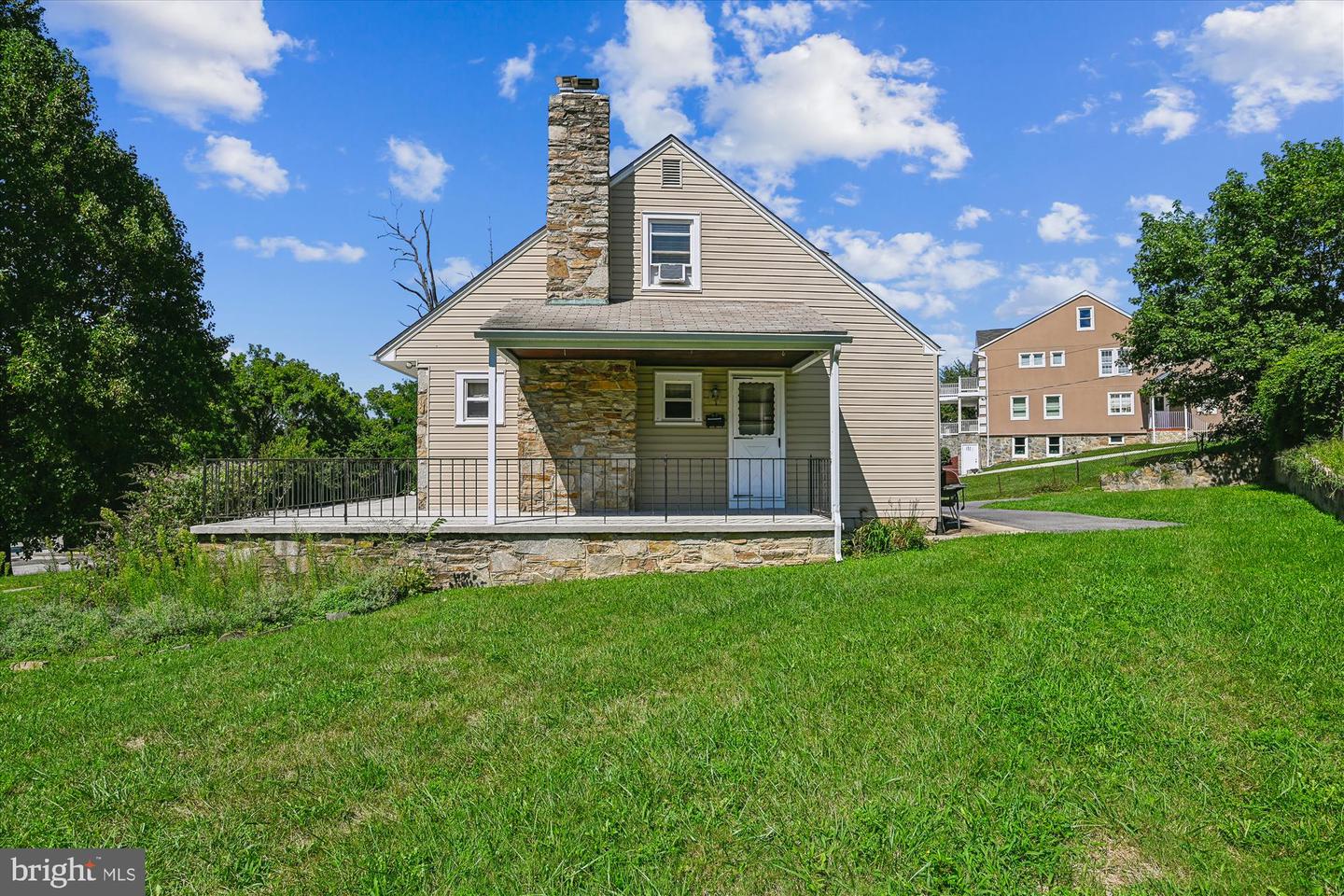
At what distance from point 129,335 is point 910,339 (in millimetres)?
17601

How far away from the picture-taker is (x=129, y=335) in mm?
16750

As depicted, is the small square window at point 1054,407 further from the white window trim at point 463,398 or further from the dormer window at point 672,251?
the white window trim at point 463,398

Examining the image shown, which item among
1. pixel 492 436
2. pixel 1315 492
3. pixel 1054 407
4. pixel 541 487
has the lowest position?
pixel 1315 492

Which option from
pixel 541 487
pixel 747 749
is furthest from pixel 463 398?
pixel 747 749

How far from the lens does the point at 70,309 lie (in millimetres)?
17109

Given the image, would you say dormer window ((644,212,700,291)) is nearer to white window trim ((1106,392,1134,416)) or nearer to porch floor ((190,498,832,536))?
porch floor ((190,498,832,536))

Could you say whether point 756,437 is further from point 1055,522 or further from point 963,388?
point 963,388

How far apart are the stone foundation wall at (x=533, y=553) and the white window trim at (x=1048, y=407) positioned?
3218 cm

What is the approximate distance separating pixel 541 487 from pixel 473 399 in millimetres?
2212

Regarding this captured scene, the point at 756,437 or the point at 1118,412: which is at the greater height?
the point at 1118,412

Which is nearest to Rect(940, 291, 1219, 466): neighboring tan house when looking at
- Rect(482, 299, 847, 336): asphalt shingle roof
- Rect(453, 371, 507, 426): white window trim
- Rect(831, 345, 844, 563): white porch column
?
Rect(482, 299, 847, 336): asphalt shingle roof

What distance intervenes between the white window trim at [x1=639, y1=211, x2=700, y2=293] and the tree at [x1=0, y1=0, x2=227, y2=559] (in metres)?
12.8

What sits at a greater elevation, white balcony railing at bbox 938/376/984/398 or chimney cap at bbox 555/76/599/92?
chimney cap at bbox 555/76/599/92

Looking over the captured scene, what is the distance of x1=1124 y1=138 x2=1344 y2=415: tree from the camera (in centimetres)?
1830
